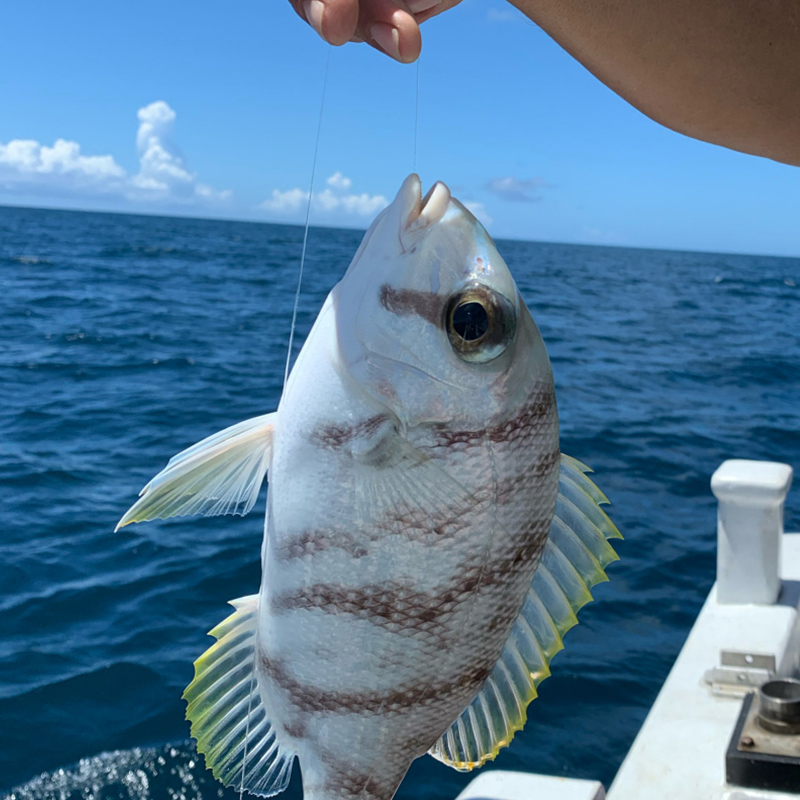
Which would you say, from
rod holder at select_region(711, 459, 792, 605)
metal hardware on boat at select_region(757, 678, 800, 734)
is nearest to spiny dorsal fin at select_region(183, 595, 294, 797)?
metal hardware on boat at select_region(757, 678, 800, 734)

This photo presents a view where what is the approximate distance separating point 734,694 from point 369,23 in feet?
11.7

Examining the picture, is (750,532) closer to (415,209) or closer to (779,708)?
(779,708)

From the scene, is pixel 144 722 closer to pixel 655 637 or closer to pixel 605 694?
pixel 605 694

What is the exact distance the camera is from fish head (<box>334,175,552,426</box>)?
147cm

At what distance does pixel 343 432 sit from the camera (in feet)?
4.95

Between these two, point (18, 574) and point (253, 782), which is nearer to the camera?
point (253, 782)

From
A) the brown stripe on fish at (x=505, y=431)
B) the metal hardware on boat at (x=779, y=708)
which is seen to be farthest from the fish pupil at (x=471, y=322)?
the metal hardware on boat at (x=779, y=708)

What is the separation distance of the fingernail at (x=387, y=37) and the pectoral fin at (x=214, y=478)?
2.38 ft

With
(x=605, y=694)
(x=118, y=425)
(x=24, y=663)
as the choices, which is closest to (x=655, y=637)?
(x=605, y=694)

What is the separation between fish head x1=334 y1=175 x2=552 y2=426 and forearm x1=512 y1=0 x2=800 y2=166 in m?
0.41

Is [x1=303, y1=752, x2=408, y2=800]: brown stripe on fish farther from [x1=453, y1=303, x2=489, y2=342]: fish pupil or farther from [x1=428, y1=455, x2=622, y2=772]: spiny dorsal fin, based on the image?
[x1=453, y1=303, x2=489, y2=342]: fish pupil

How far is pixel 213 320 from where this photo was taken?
74.0 ft

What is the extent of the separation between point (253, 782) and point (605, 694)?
475cm

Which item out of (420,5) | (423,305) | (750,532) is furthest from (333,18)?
(750,532)
